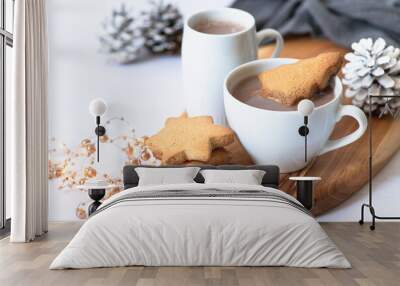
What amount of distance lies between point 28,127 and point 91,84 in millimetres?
1477

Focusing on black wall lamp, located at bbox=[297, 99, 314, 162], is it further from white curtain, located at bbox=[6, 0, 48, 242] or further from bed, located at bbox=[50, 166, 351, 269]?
white curtain, located at bbox=[6, 0, 48, 242]

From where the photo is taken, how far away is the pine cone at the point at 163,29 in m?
6.57

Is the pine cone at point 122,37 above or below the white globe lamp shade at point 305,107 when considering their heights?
above

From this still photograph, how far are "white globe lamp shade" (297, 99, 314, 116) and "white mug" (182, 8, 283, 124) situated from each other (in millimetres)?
→ 803

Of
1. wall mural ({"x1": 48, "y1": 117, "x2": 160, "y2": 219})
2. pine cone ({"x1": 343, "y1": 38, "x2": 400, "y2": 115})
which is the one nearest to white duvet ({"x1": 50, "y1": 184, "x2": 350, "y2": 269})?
wall mural ({"x1": 48, "y1": 117, "x2": 160, "y2": 219})

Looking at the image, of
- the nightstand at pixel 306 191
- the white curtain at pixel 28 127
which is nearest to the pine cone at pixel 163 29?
the white curtain at pixel 28 127

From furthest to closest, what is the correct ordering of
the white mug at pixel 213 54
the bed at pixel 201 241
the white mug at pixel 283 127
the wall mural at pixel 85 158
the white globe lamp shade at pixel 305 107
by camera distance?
the wall mural at pixel 85 158 → the white mug at pixel 213 54 → the white mug at pixel 283 127 → the white globe lamp shade at pixel 305 107 → the bed at pixel 201 241

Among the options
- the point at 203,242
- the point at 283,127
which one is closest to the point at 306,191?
the point at 283,127

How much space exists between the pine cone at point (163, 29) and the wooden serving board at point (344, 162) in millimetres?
930

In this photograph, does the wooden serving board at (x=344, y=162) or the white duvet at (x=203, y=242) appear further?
the wooden serving board at (x=344, y=162)

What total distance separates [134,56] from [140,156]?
1077mm

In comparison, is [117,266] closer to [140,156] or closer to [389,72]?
[140,156]

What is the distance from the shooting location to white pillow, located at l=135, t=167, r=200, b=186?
18.7 ft

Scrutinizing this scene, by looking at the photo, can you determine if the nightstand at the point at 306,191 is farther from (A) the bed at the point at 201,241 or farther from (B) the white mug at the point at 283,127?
(A) the bed at the point at 201,241
